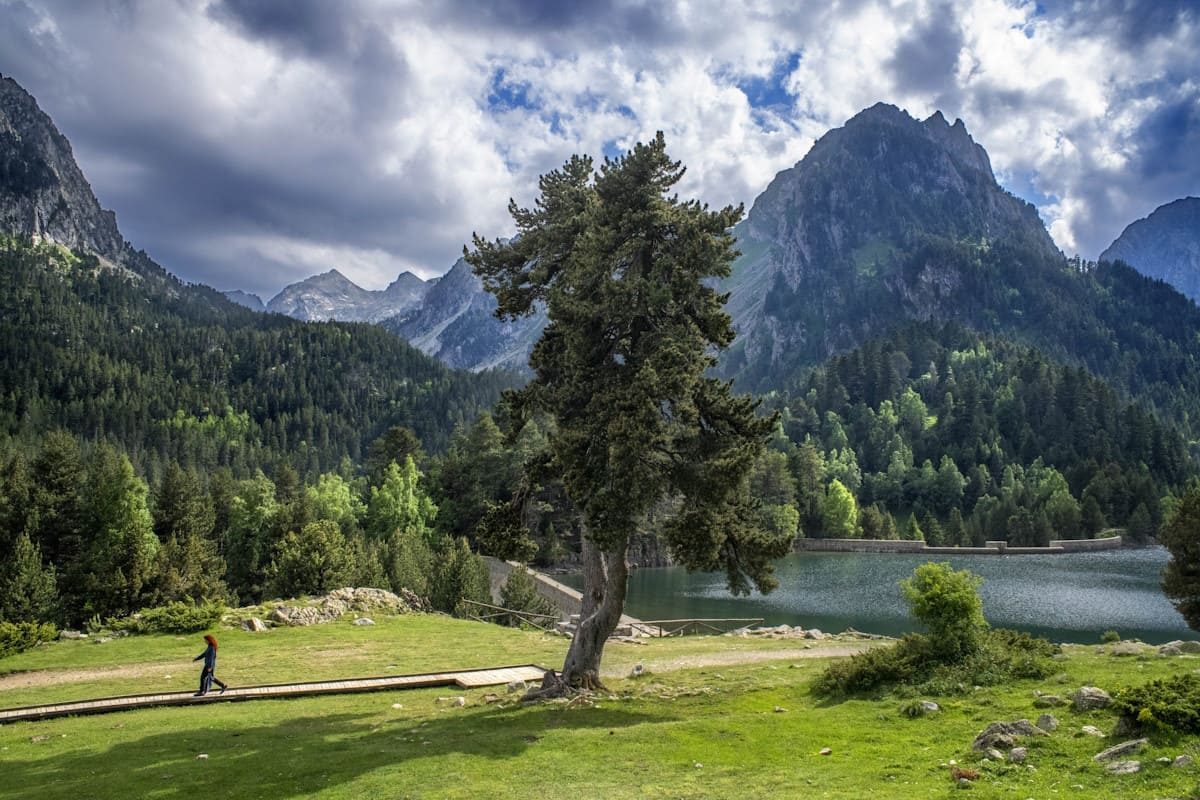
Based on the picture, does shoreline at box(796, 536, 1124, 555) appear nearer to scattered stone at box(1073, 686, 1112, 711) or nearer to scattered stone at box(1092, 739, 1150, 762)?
scattered stone at box(1073, 686, 1112, 711)

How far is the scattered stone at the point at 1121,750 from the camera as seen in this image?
1177cm

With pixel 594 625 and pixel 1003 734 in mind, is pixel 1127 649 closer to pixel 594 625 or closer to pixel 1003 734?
pixel 1003 734

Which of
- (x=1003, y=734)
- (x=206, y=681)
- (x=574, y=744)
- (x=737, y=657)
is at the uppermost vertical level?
(x=1003, y=734)

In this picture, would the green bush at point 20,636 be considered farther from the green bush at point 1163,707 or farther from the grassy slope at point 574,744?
the green bush at point 1163,707

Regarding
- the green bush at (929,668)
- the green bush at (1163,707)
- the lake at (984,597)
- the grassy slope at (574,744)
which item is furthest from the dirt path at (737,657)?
the lake at (984,597)

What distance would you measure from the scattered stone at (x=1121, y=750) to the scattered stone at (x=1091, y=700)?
3.38 meters

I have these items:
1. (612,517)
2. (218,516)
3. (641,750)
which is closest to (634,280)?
(612,517)

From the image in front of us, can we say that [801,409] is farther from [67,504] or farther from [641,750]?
[641,750]

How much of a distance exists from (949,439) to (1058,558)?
66268mm

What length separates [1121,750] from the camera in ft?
38.9

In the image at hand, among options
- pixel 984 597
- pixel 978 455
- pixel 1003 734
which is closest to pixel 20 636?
pixel 1003 734

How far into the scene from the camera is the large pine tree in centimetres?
2077

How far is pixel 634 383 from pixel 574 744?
9.71m

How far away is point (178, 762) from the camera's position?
1608 centimetres
